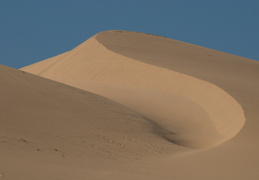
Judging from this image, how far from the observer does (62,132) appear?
13.7 metres

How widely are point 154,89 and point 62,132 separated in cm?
1216

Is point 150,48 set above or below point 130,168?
above

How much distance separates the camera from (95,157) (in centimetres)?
1203

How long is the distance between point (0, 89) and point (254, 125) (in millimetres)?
6350

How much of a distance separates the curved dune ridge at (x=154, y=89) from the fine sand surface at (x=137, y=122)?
5 centimetres

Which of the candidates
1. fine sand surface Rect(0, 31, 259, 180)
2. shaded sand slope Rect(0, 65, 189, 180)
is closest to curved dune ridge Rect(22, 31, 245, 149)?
fine sand surface Rect(0, 31, 259, 180)

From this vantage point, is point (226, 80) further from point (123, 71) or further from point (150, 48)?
point (150, 48)

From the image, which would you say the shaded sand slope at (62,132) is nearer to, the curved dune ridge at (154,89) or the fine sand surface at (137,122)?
the fine sand surface at (137,122)

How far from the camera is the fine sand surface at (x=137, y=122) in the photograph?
11.1 meters

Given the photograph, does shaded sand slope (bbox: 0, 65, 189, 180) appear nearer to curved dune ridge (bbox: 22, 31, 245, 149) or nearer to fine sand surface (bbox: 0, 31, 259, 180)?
fine sand surface (bbox: 0, 31, 259, 180)

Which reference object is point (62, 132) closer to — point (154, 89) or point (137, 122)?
point (137, 122)

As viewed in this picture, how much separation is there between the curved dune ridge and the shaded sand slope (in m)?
1.37

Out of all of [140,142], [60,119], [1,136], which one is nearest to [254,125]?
[140,142]

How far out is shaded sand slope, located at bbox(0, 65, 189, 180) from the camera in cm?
1035
